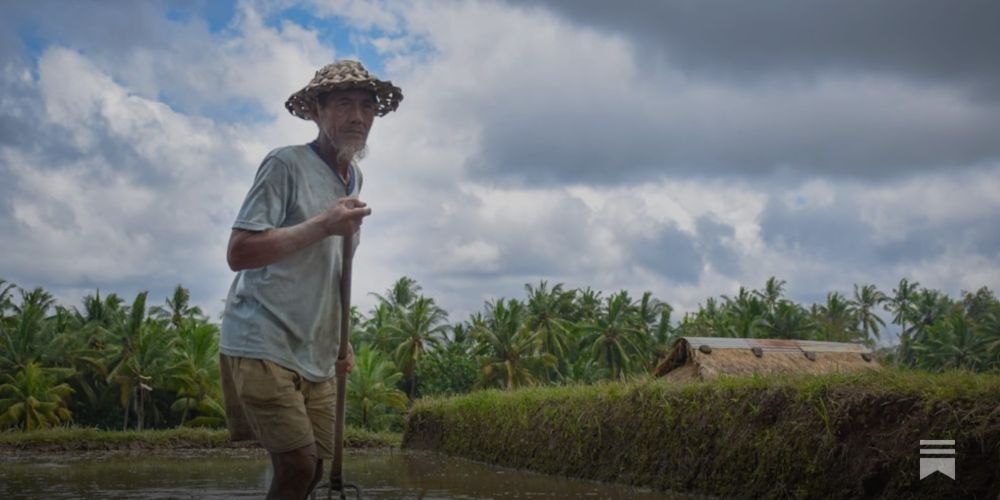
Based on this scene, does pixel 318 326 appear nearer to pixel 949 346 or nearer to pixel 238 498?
pixel 238 498

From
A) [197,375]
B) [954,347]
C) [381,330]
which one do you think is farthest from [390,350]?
[954,347]

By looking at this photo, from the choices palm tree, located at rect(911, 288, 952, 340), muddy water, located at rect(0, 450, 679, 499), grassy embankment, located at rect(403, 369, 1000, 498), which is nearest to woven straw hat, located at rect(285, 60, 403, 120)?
grassy embankment, located at rect(403, 369, 1000, 498)

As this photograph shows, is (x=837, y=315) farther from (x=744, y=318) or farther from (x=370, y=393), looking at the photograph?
(x=370, y=393)

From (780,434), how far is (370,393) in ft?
85.4

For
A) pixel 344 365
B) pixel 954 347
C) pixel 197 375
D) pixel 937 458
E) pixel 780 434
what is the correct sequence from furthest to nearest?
pixel 954 347
pixel 197 375
pixel 780 434
pixel 937 458
pixel 344 365

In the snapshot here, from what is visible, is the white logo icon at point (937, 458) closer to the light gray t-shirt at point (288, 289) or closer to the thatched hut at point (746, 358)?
the light gray t-shirt at point (288, 289)

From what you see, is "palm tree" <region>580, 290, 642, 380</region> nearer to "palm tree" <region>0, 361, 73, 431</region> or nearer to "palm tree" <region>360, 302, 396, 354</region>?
"palm tree" <region>360, 302, 396, 354</region>

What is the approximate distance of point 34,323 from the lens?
31.8m

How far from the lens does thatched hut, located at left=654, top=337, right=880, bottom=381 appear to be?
13.1m

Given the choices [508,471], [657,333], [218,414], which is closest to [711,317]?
[657,333]

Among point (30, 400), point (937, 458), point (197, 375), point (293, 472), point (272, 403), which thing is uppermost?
point (272, 403)

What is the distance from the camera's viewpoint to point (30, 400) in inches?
1148

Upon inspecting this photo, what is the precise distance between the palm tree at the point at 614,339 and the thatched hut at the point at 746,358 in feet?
68.7

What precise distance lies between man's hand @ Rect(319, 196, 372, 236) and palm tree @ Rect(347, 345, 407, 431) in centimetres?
2983
